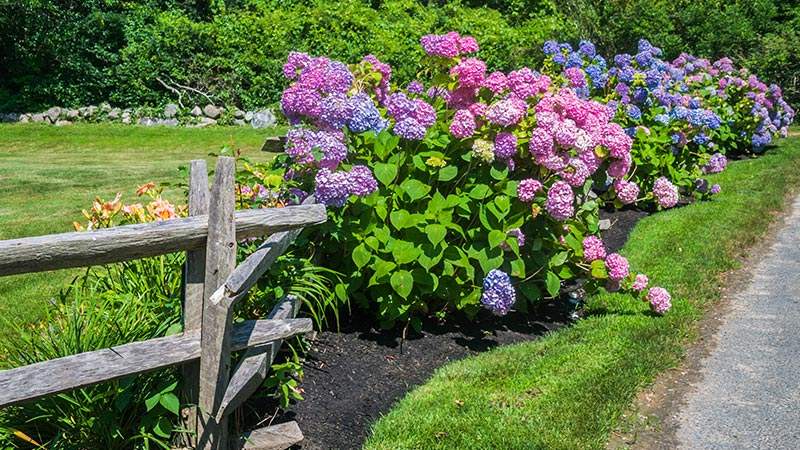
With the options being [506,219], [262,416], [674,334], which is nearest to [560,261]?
[506,219]

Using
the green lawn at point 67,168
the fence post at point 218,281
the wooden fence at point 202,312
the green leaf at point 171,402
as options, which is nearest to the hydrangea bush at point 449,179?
the wooden fence at point 202,312

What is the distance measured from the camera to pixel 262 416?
12.0 feet

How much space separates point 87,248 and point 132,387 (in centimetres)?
76

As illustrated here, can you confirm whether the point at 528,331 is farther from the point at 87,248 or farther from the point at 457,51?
the point at 87,248

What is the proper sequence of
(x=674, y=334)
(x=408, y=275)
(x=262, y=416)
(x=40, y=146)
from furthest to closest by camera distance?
(x=40, y=146) → (x=674, y=334) → (x=408, y=275) → (x=262, y=416)

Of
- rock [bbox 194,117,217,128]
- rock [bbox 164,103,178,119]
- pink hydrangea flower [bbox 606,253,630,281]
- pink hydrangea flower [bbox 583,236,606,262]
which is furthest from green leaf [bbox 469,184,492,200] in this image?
rock [bbox 164,103,178,119]

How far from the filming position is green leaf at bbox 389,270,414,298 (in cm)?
430

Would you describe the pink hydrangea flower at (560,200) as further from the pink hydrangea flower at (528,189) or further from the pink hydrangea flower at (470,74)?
the pink hydrangea flower at (470,74)

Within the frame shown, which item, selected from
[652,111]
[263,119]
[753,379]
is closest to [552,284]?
[753,379]

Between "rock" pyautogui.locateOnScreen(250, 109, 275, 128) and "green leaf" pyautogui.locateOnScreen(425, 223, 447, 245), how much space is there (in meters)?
10.9

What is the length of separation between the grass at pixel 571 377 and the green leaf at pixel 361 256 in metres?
0.73

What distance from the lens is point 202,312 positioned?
303 centimetres

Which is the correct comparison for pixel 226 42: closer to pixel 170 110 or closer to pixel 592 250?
pixel 170 110

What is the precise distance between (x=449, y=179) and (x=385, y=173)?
0.41 m
